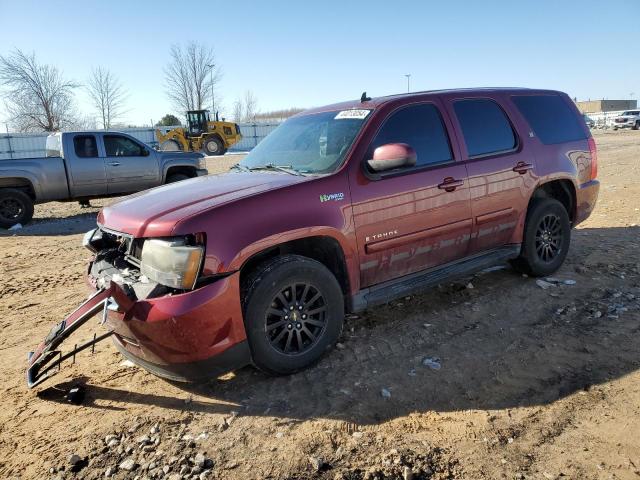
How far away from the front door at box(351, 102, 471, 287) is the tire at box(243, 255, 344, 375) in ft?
1.36

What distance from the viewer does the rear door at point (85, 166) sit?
1020 cm

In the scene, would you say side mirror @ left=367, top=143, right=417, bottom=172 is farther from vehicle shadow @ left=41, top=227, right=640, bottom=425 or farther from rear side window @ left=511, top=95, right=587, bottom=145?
rear side window @ left=511, top=95, right=587, bottom=145

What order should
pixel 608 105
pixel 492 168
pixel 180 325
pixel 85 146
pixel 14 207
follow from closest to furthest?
pixel 180 325
pixel 492 168
pixel 14 207
pixel 85 146
pixel 608 105

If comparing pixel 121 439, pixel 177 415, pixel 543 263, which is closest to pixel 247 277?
pixel 177 415

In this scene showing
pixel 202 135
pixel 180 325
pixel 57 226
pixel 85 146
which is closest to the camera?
pixel 180 325

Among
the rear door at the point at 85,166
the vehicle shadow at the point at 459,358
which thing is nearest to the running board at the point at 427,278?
the vehicle shadow at the point at 459,358

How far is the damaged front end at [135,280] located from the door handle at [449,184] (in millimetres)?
2078

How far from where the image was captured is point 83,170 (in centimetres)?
1030

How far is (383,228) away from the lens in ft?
11.5

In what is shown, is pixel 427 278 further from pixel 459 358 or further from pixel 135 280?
pixel 135 280

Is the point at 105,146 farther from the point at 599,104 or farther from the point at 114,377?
the point at 599,104

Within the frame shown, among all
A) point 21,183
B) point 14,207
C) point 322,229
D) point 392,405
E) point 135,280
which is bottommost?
point 392,405

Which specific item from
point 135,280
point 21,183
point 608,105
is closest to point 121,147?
point 21,183

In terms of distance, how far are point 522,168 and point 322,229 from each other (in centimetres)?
235
